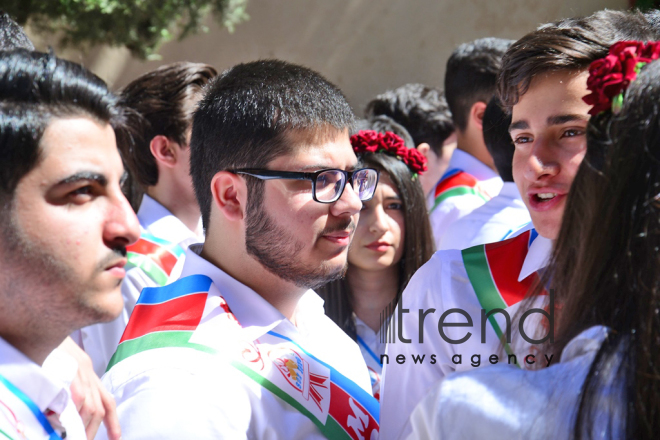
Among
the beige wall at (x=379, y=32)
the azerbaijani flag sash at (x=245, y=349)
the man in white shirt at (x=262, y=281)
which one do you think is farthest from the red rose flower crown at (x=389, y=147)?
the beige wall at (x=379, y=32)

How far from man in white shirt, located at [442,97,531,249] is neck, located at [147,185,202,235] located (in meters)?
1.23

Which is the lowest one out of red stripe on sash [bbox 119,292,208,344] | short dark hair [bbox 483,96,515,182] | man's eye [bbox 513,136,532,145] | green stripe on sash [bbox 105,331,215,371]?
green stripe on sash [bbox 105,331,215,371]

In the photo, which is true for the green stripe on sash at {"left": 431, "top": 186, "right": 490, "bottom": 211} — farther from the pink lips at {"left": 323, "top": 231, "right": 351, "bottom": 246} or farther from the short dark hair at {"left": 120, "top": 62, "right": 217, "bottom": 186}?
the pink lips at {"left": 323, "top": 231, "right": 351, "bottom": 246}

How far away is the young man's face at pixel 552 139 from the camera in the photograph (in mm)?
1774

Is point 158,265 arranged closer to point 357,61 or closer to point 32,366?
point 32,366

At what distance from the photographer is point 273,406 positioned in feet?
5.37

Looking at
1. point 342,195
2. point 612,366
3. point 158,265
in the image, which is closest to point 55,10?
point 158,265

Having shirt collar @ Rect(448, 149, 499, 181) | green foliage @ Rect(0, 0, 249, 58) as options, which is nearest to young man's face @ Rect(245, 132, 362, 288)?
shirt collar @ Rect(448, 149, 499, 181)

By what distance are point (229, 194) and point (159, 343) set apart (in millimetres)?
491

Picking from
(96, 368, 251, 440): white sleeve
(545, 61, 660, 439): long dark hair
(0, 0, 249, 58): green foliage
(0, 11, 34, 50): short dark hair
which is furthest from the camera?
(0, 0, 249, 58): green foliage

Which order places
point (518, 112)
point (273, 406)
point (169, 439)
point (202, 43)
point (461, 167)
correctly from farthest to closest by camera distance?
point (202, 43) < point (461, 167) < point (518, 112) < point (273, 406) < point (169, 439)

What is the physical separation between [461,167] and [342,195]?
6.94 ft

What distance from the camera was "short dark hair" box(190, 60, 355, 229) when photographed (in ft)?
6.19

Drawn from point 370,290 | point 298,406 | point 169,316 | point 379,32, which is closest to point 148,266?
point 370,290
